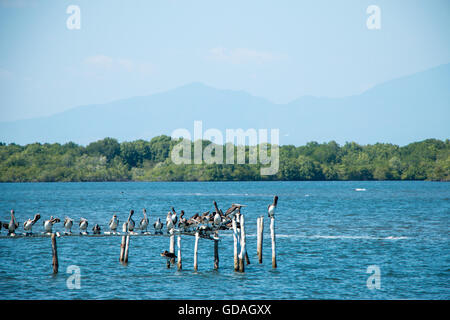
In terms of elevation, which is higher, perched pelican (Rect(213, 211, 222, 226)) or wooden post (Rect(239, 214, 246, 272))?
perched pelican (Rect(213, 211, 222, 226))

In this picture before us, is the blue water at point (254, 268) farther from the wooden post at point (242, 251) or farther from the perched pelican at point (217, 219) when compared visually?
the perched pelican at point (217, 219)

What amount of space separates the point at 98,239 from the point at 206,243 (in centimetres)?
823

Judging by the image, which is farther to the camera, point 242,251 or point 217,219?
point 217,219

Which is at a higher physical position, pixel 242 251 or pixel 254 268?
pixel 242 251

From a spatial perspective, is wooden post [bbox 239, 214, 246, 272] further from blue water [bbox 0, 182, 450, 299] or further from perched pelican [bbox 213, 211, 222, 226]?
perched pelican [bbox 213, 211, 222, 226]

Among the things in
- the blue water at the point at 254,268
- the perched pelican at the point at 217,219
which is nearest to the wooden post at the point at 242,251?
the blue water at the point at 254,268

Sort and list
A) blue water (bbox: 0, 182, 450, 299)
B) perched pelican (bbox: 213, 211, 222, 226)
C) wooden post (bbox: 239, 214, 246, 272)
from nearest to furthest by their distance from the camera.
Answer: blue water (bbox: 0, 182, 450, 299) → wooden post (bbox: 239, 214, 246, 272) → perched pelican (bbox: 213, 211, 222, 226)

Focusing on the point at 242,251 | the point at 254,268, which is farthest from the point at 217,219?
the point at 254,268

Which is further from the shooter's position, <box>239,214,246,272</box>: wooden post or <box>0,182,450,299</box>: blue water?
<box>239,214,246,272</box>: wooden post

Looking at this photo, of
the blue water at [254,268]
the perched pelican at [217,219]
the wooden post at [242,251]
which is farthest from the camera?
the perched pelican at [217,219]

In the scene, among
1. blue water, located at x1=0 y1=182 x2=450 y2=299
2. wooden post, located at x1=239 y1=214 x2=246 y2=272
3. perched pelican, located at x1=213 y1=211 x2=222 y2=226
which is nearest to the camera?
blue water, located at x1=0 y1=182 x2=450 y2=299

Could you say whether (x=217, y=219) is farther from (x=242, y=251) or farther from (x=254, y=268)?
(x=254, y=268)

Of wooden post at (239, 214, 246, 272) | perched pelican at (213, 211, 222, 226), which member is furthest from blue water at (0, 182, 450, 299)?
perched pelican at (213, 211, 222, 226)
